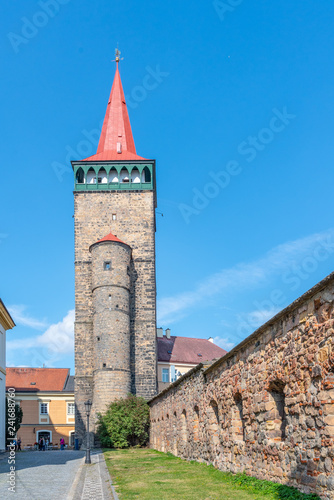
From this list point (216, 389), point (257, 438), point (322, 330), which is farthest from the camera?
point (216, 389)

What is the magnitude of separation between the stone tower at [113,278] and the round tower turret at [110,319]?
7cm

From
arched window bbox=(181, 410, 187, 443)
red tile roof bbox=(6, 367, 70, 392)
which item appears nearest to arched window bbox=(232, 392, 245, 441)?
arched window bbox=(181, 410, 187, 443)

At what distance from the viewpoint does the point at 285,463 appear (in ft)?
29.1

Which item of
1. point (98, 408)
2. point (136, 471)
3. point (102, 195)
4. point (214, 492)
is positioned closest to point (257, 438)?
point (214, 492)

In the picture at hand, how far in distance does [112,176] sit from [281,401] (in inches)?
1393

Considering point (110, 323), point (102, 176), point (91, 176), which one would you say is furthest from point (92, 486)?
point (91, 176)

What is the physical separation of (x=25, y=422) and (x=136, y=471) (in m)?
36.4

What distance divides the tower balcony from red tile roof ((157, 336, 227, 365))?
17.2 metres

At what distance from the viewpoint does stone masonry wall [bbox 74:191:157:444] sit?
3816 centimetres

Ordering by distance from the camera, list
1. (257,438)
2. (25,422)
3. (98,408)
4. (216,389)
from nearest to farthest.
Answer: (257,438) < (216,389) < (98,408) < (25,422)

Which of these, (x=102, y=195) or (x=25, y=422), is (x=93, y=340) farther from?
(x=25, y=422)

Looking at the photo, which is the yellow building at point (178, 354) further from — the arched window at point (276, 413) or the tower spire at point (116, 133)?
the arched window at point (276, 413)

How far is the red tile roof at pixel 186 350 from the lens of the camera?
51812 millimetres

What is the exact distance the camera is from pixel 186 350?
54.7 m
